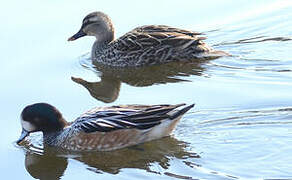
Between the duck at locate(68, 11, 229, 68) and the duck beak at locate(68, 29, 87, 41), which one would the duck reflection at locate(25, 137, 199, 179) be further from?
the duck beak at locate(68, 29, 87, 41)

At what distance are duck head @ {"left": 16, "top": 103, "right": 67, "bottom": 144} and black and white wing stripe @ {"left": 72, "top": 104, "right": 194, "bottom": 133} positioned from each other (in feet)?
0.95

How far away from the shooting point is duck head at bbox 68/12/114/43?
14.3 metres

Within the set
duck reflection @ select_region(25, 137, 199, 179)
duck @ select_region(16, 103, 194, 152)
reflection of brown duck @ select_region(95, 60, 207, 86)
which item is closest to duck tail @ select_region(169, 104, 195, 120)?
duck @ select_region(16, 103, 194, 152)

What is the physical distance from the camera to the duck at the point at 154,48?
13.8 metres

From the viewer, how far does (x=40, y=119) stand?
1086cm

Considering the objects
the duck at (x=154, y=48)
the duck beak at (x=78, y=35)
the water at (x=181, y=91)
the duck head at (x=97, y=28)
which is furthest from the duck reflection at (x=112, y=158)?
the duck head at (x=97, y=28)

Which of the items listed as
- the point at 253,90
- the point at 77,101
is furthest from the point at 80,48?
the point at 253,90

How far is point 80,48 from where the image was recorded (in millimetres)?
14648

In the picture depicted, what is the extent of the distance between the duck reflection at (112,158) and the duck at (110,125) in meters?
0.10

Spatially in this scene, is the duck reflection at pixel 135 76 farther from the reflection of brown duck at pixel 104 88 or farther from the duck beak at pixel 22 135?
the duck beak at pixel 22 135

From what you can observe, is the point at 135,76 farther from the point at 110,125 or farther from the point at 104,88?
the point at 110,125

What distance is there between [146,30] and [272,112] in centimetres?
359

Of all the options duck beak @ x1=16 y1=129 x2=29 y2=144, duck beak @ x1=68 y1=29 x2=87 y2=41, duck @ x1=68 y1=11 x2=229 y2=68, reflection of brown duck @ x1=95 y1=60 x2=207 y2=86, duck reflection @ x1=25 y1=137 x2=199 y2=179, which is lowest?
duck reflection @ x1=25 y1=137 x2=199 y2=179

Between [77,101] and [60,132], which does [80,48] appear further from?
[60,132]
